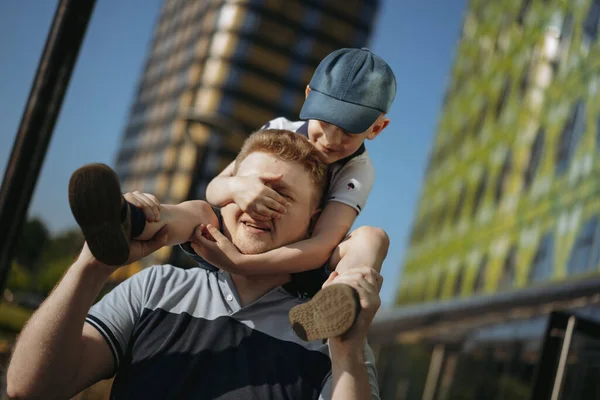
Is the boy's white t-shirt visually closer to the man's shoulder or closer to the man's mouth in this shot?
the man's shoulder

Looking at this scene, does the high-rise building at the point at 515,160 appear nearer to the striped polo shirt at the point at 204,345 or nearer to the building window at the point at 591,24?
the building window at the point at 591,24

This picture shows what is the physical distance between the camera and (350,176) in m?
2.36

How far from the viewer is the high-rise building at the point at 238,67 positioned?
6053 cm

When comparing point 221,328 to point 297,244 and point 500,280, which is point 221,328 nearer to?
point 297,244

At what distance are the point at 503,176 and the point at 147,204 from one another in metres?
25.1

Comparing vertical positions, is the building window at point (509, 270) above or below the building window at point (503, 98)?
below

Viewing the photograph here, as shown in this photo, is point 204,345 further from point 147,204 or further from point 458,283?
point 458,283

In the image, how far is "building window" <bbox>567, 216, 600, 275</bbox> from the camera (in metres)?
16.2

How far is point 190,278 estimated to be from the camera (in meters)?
2.11

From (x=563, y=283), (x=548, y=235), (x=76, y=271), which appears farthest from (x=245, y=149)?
(x=548, y=235)

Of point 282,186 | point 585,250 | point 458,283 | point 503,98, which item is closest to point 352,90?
point 282,186

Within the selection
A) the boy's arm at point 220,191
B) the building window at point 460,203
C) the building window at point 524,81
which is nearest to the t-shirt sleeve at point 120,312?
the boy's arm at point 220,191

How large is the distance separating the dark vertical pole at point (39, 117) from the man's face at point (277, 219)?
145cm

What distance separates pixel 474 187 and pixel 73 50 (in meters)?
Result: 27.3
